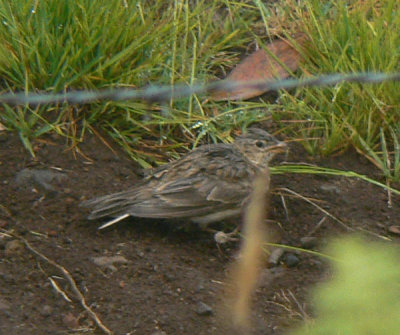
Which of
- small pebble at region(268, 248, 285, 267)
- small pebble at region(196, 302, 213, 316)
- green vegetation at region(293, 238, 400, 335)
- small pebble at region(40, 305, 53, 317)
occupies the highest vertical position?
green vegetation at region(293, 238, 400, 335)

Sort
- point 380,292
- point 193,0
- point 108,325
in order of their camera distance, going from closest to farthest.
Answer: point 380,292 → point 108,325 → point 193,0

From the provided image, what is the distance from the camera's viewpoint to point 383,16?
6375 mm

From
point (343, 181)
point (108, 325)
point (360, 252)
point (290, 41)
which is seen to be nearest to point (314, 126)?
point (343, 181)

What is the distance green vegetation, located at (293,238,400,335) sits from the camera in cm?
217

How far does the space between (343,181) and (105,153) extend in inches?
64.1

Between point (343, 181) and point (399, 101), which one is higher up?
point (399, 101)

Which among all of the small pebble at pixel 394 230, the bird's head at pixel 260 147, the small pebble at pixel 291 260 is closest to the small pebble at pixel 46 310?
the small pebble at pixel 291 260

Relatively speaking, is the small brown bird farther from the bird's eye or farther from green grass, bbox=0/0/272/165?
green grass, bbox=0/0/272/165

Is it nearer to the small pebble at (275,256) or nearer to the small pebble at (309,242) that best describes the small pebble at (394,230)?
the small pebble at (309,242)

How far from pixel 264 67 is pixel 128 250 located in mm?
2598

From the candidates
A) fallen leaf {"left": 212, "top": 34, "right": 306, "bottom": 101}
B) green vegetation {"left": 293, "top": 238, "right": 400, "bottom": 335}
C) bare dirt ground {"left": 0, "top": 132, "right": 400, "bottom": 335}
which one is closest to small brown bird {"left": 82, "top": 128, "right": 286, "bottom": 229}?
bare dirt ground {"left": 0, "top": 132, "right": 400, "bottom": 335}

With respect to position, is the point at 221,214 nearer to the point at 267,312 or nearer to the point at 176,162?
the point at 176,162

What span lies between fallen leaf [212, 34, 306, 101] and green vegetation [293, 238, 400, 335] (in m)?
4.43

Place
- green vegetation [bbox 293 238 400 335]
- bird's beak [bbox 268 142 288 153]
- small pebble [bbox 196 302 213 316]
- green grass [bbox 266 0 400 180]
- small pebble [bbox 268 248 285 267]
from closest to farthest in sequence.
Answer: green vegetation [bbox 293 238 400 335], small pebble [bbox 196 302 213 316], small pebble [bbox 268 248 285 267], bird's beak [bbox 268 142 288 153], green grass [bbox 266 0 400 180]
